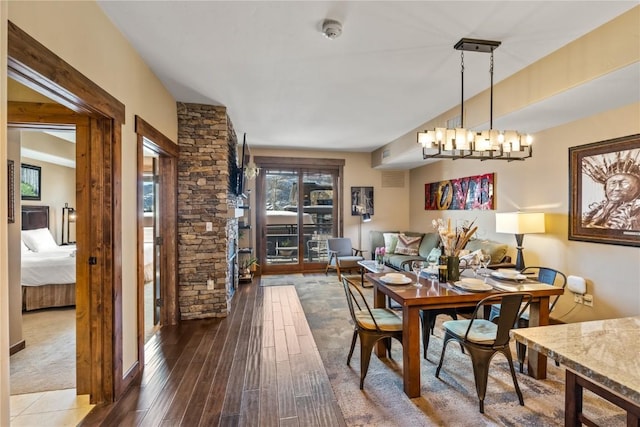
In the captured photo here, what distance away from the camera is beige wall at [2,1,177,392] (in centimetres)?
154

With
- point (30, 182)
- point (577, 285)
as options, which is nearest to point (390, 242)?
point (577, 285)

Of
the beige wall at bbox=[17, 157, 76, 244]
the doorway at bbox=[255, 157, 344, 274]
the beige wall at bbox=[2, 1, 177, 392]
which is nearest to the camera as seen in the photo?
the beige wall at bbox=[2, 1, 177, 392]

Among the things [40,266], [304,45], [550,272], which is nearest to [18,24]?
[304,45]

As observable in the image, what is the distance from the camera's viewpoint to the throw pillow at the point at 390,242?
6.35 metres

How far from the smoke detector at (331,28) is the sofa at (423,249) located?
319 cm

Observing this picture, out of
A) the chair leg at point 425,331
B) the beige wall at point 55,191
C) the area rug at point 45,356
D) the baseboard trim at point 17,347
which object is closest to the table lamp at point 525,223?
the chair leg at point 425,331

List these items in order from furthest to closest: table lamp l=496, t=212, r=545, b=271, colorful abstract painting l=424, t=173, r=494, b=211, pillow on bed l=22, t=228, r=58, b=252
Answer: pillow on bed l=22, t=228, r=58, b=252
colorful abstract painting l=424, t=173, r=494, b=211
table lamp l=496, t=212, r=545, b=271

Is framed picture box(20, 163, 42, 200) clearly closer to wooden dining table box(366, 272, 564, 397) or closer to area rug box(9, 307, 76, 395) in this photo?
area rug box(9, 307, 76, 395)

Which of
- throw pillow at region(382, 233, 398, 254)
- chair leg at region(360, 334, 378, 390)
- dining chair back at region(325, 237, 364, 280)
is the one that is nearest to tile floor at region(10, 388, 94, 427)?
chair leg at region(360, 334, 378, 390)

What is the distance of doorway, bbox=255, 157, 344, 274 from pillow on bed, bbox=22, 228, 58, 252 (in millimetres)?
3655

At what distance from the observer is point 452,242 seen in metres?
2.66

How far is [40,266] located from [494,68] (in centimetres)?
588

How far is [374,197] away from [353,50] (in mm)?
4774

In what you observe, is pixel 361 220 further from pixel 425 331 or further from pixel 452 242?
pixel 452 242
